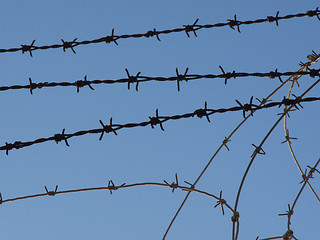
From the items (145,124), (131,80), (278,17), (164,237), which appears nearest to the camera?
Result: (145,124)

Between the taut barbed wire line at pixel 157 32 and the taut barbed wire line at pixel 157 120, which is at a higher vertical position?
the taut barbed wire line at pixel 157 32

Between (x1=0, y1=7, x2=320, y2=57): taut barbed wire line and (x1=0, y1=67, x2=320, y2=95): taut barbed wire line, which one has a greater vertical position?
(x1=0, y1=7, x2=320, y2=57): taut barbed wire line

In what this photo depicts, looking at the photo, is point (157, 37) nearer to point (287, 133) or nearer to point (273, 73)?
point (273, 73)

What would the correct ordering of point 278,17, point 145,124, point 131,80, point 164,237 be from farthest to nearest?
1. point 278,17
2. point 164,237
3. point 131,80
4. point 145,124

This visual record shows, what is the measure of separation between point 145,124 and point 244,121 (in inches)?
36.3

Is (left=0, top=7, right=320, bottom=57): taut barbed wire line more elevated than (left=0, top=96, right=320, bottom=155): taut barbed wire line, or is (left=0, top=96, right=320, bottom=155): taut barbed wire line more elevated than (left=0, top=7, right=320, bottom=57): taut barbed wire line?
(left=0, top=7, right=320, bottom=57): taut barbed wire line

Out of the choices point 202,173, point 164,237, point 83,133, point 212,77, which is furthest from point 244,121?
point 83,133

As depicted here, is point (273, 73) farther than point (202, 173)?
No

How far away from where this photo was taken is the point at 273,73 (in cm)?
300

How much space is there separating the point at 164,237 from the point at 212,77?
3.16 ft

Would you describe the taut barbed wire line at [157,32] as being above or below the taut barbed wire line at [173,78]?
above

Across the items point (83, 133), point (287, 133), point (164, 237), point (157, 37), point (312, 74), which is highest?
point (157, 37)

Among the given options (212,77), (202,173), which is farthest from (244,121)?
(212,77)

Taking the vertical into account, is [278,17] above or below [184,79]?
above
